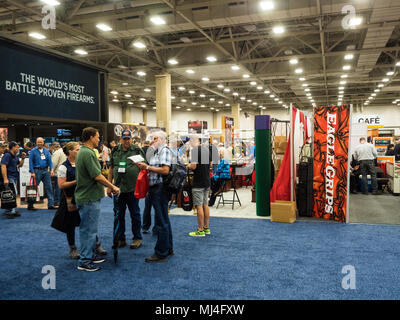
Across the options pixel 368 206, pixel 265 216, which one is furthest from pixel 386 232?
pixel 368 206

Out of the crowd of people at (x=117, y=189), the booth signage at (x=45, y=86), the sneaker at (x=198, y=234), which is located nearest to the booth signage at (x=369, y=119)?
the crowd of people at (x=117, y=189)

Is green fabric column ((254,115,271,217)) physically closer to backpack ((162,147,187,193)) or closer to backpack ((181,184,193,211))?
backpack ((181,184,193,211))

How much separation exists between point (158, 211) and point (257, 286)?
1.32 m

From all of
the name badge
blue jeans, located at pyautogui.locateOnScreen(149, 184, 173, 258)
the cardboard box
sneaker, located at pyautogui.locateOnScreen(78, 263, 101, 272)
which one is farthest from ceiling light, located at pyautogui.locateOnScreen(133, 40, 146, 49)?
sneaker, located at pyautogui.locateOnScreen(78, 263, 101, 272)

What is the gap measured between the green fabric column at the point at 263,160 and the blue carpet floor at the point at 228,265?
2.73 ft

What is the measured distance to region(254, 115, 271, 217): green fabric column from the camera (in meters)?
6.50

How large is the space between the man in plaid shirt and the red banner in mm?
3512

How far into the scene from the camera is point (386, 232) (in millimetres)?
5246

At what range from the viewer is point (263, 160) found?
6500mm

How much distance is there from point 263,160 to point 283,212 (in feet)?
3.53

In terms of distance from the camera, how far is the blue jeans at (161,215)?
382 cm
